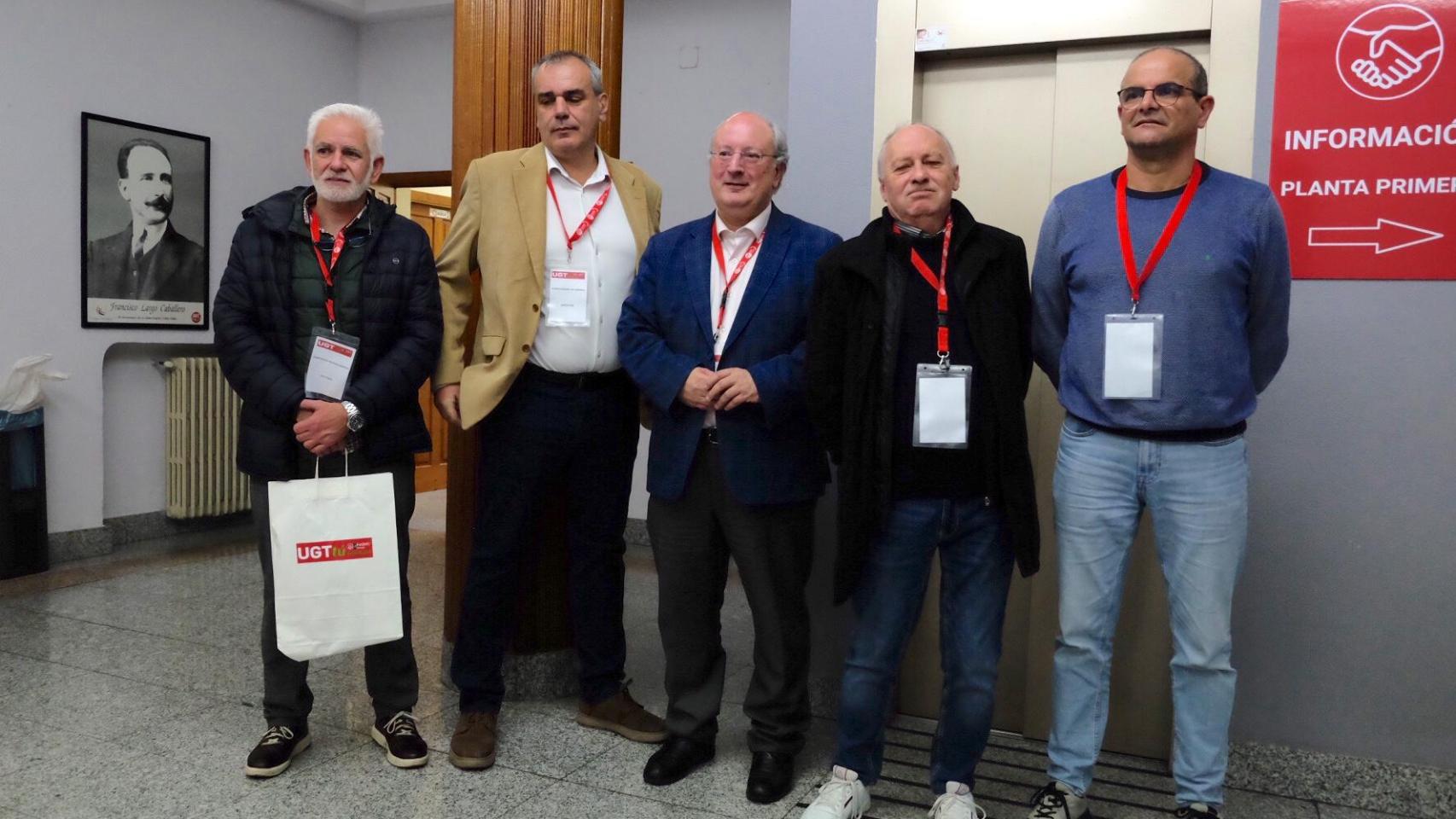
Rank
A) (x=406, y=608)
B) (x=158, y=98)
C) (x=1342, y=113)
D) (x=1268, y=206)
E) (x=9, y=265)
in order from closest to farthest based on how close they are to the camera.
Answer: (x=1268, y=206) < (x=1342, y=113) < (x=406, y=608) < (x=9, y=265) < (x=158, y=98)

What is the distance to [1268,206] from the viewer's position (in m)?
2.14

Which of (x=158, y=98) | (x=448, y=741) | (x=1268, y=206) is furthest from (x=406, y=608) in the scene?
(x=158, y=98)

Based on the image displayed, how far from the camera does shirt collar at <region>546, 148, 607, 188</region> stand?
2711 mm

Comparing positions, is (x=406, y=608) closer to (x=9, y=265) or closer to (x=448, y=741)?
(x=448, y=741)

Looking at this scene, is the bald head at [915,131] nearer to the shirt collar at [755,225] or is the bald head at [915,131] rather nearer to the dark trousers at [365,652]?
the shirt collar at [755,225]

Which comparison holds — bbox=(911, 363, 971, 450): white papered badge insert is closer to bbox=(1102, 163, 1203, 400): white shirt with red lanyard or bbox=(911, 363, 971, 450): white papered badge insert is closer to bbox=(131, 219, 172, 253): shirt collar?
bbox=(1102, 163, 1203, 400): white shirt with red lanyard

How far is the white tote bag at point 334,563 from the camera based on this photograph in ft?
7.75

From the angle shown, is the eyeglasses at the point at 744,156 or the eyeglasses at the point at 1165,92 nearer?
the eyeglasses at the point at 1165,92

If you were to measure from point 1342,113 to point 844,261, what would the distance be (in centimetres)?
126

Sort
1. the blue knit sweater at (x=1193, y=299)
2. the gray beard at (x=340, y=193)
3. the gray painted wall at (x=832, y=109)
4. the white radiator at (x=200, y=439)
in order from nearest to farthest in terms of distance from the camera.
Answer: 1. the blue knit sweater at (x=1193, y=299)
2. the gray beard at (x=340, y=193)
3. the gray painted wall at (x=832, y=109)
4. the white radiator at (x=200, y=439)

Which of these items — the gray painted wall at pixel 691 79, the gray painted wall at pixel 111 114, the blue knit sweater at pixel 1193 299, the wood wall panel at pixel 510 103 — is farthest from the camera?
the gray painted wall at pixel 691 79

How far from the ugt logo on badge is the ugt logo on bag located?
98.5 inches

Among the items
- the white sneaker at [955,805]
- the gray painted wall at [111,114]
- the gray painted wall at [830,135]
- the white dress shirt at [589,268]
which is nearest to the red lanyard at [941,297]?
the gray painted wall at [830,135]

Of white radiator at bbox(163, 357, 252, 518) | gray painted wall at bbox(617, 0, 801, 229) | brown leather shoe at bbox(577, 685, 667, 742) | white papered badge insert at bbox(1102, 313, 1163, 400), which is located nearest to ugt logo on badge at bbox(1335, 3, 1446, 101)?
white papered badge insert at bbox(1102, 313, 1163, 400)
